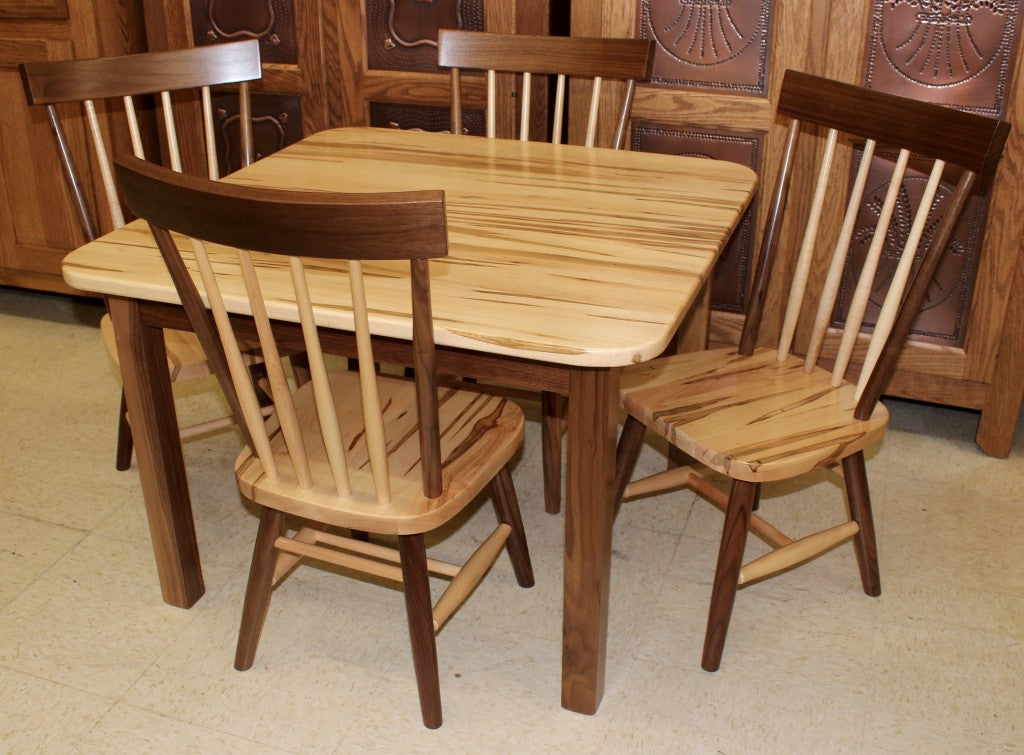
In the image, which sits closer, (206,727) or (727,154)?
(206,727)

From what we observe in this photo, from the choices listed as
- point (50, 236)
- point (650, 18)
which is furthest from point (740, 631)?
point (50, 236)

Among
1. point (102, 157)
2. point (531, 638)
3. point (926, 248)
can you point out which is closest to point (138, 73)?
point (102, 157)

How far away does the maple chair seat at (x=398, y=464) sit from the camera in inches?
58.2

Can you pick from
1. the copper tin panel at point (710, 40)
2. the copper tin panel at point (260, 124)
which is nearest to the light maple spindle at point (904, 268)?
the copper tin panel at point (710, 40)

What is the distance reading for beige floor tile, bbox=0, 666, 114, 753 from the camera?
166cm

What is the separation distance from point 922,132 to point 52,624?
68.2 inches

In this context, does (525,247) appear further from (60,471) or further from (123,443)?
(60,471)

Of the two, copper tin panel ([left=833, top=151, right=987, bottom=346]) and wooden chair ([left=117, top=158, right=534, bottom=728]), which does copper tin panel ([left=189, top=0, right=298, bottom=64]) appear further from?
copper tin panel ([left=833, top=151, right=987, bottom=346])

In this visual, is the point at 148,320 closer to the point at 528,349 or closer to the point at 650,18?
the point at 528,349

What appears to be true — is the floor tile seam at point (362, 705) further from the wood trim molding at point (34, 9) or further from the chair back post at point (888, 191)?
the wood trim molding at point (34, 9)

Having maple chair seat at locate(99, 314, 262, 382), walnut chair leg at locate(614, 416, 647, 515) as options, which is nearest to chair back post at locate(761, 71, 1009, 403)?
walnut chair leg at locate(614, 416, 647, 515)

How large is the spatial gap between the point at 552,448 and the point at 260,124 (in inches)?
51.1

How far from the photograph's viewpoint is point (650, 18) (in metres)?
2.38

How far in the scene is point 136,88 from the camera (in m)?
2.06
